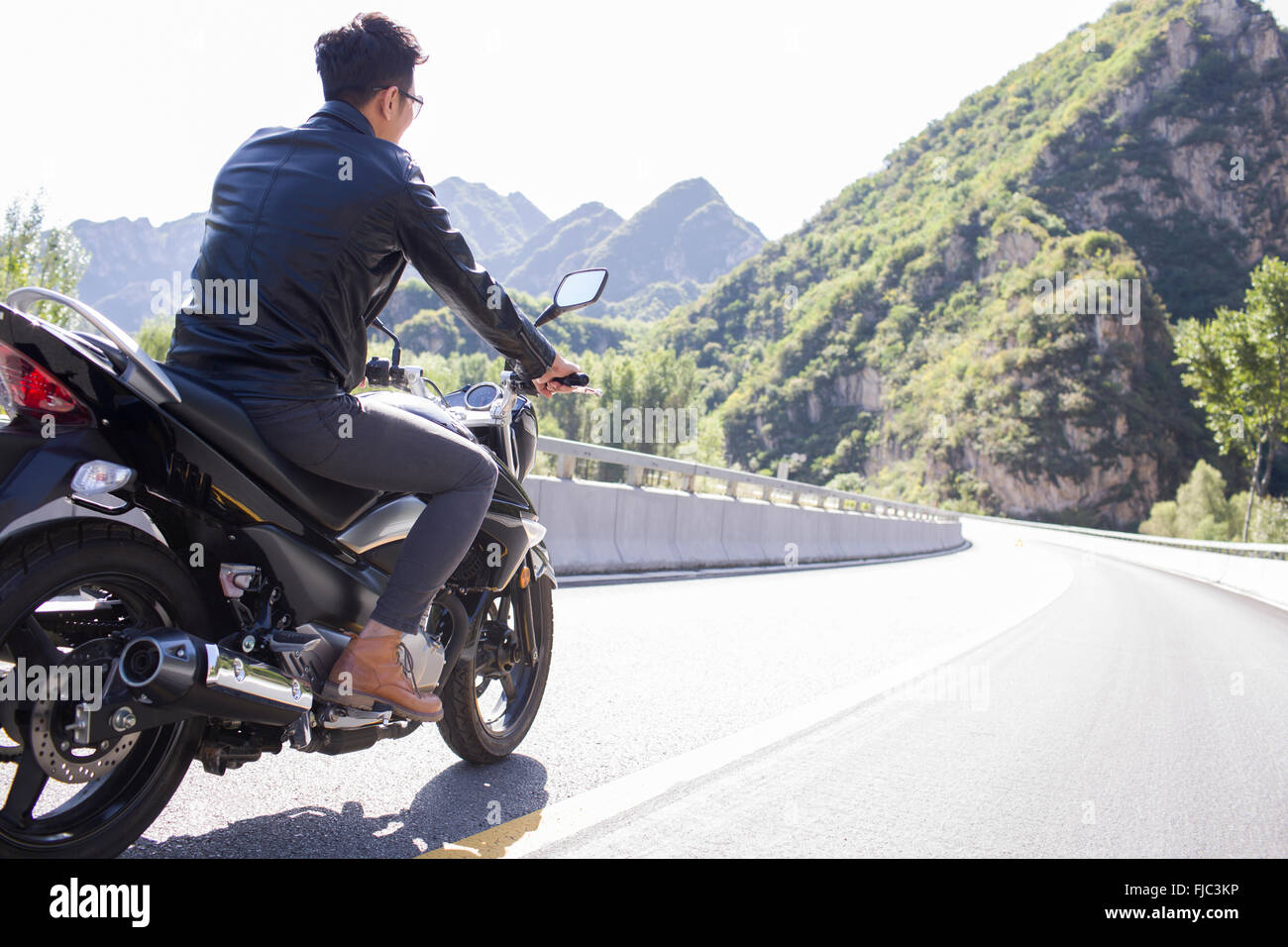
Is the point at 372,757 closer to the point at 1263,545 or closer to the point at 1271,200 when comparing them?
the point at 1263,545

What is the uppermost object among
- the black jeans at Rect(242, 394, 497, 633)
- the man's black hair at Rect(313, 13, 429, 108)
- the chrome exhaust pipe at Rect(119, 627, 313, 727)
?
the man's black hair at Rect(313, 13, 429, 108)

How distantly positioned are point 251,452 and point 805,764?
2491 millimetres

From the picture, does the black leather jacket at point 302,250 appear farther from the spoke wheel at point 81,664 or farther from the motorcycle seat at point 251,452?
the spoke wheel at point 81,664

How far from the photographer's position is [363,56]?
2559mm

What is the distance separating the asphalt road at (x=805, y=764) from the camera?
2701 millimetres

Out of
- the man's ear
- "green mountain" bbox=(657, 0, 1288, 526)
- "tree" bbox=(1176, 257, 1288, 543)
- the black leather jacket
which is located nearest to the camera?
the black leather jacket

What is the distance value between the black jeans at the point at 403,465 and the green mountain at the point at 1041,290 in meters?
87.2

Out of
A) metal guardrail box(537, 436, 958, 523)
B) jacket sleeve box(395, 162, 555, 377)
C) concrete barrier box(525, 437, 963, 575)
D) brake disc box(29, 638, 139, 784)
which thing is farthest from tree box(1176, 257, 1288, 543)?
brake disc box(29, 638, 139, 784)

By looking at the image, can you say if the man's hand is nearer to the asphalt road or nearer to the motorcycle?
the motorcycle

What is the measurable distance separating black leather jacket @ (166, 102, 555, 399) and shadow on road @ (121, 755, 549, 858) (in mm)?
1185

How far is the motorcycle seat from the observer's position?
7.20 feet

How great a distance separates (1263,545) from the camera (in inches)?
783

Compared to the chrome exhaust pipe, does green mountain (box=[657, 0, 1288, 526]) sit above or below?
above
